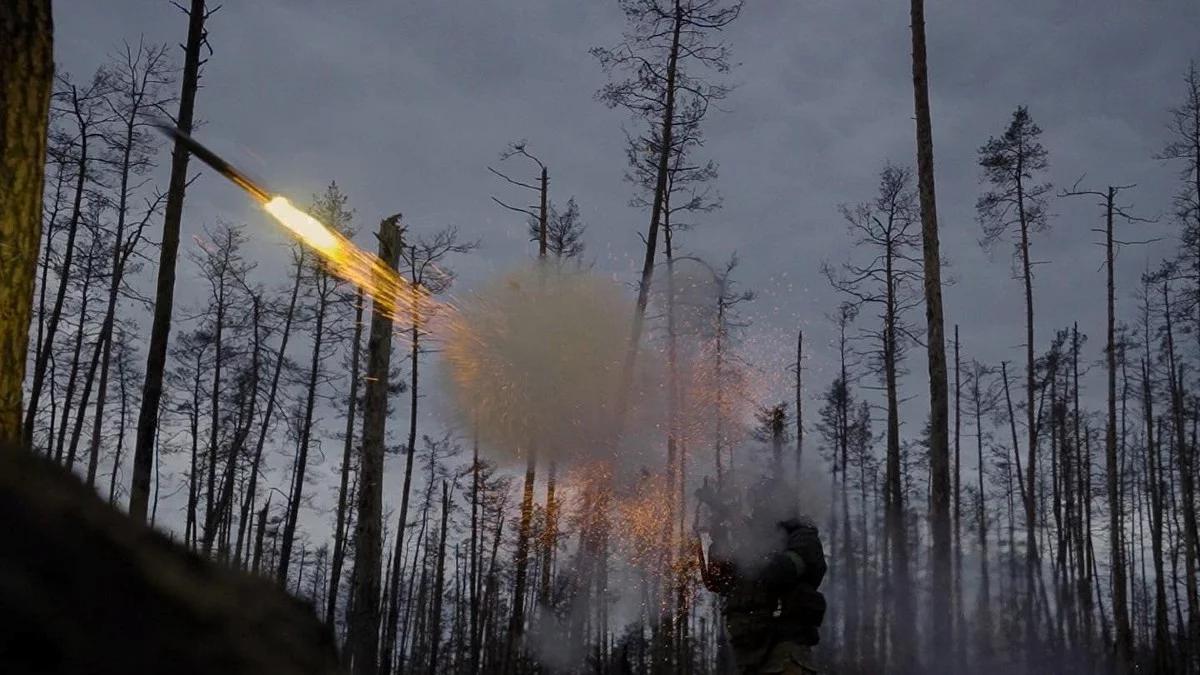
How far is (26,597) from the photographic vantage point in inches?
77.9

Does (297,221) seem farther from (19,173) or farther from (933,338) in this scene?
(933,338)

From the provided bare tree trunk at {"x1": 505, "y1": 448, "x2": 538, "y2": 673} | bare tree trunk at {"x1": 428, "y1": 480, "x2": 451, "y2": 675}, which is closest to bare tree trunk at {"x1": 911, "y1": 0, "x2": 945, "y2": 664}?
bare tree trunk at {"x1": 505, "y1": 448, "x2": 538, "y2": 673}

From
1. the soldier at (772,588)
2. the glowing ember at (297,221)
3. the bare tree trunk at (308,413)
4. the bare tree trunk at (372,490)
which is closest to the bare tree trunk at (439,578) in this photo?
the bare tree trunk at (308,413)

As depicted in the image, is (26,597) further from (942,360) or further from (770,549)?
(942,360)

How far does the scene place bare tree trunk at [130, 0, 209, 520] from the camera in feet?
43.4

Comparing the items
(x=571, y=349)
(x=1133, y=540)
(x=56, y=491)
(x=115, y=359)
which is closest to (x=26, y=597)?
(x=56, y=491)

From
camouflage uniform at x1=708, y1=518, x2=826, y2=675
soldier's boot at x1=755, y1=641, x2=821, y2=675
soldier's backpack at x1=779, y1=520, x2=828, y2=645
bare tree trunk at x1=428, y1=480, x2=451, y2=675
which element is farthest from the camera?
bare tree trunk at x1=428, y1=480, x2=451, y2=675

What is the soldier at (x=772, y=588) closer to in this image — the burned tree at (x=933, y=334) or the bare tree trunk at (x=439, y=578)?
the burned tree at (x=933, y=334)

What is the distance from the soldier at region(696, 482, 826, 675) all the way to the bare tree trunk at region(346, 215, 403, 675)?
194 inches

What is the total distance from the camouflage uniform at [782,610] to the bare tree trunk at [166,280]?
8.06 meters

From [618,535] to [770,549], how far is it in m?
14.0

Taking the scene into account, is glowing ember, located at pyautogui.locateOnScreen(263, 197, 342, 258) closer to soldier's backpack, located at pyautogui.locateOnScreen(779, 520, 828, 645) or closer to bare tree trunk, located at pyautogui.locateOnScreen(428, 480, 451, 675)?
soldier's backpack, located at pyautogui.locateOnScreen(779, 520, 828, 645)

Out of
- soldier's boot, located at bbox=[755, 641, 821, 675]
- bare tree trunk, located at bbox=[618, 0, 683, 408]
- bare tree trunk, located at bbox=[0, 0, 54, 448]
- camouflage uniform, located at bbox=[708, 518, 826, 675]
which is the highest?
bare tree trunk, located at bbox=[618, 0, 683, 408]

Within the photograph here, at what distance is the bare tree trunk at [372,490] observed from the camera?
→ 12680 mm
